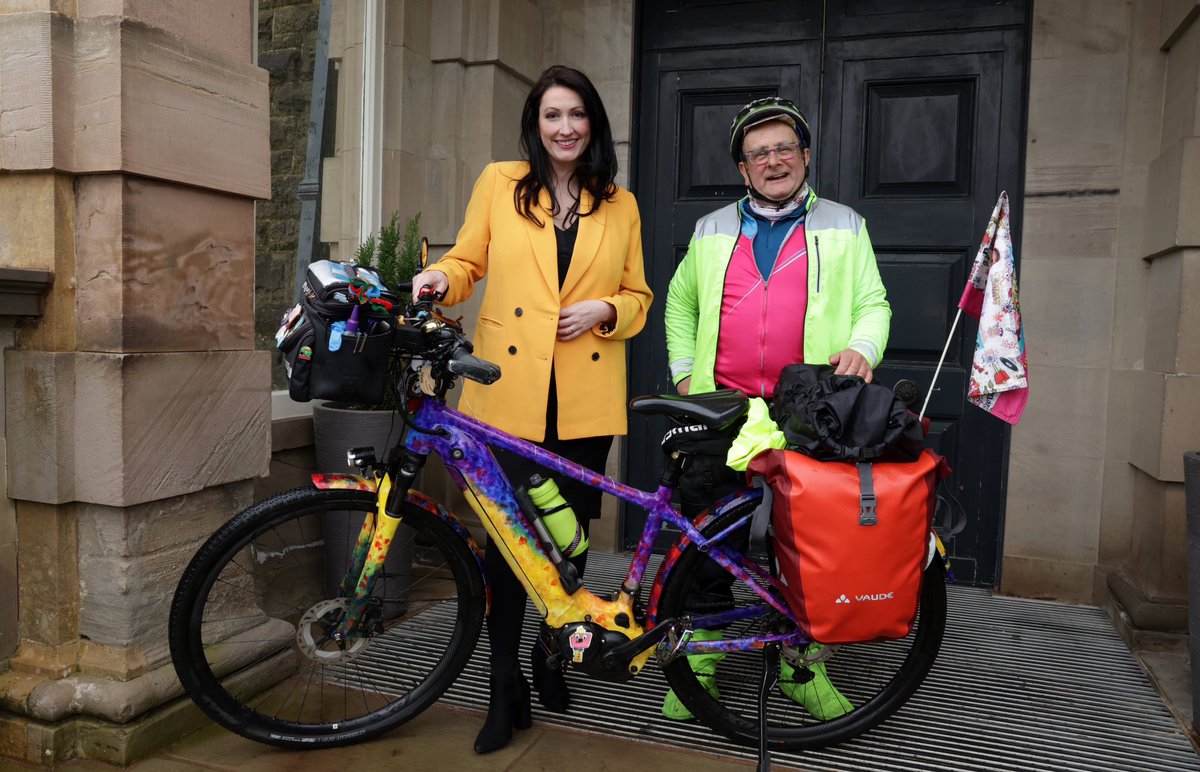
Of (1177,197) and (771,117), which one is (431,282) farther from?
(1177,197)

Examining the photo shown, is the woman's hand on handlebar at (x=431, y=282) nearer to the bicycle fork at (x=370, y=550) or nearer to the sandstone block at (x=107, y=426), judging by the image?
the bicycle fork at (x=370, y=550)

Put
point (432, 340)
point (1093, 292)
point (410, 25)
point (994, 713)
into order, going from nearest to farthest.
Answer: point (432, 340) < point (994, 713) < point (1093, 292) < point (410, 25)

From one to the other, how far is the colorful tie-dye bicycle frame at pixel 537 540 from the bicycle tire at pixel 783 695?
0.04 meters

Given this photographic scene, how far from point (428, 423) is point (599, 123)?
1.05m

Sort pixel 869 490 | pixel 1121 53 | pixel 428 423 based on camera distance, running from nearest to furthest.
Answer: pixel 869 490 → pixel 428 423 → pixel 1121 53

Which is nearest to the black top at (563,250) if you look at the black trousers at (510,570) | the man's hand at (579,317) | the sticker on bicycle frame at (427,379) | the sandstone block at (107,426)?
the man's hand at (579,317)

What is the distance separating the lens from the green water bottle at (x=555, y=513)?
8.23ft

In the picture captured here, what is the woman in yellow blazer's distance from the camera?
8.76ft

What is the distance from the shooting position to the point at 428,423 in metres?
2.45

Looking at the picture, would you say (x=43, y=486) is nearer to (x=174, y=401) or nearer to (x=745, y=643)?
(x=174, y=401)

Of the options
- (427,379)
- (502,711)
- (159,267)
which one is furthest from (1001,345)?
(159,267)

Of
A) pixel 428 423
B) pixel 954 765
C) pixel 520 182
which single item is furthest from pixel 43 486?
pixel 954 765

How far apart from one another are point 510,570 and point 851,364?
117cm

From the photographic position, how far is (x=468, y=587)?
2658mm
